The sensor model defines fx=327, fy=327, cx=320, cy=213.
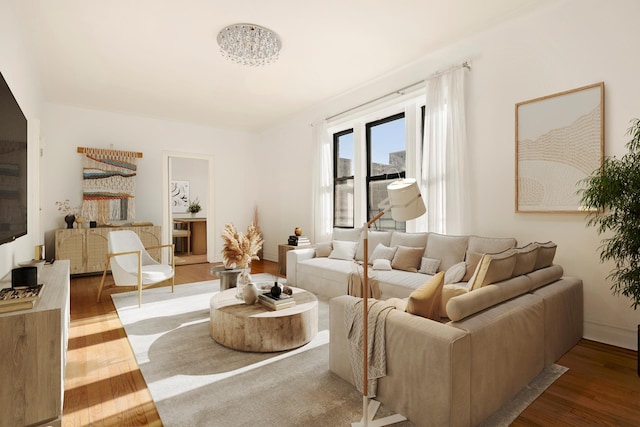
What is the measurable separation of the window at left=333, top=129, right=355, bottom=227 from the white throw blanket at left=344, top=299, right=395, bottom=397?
3542 mm

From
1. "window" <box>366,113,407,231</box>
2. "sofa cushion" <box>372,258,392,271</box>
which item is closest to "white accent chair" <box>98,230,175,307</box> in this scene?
"sofa cushion" <box>372,258,392,271</box>

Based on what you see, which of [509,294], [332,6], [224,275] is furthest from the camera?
[224,275]

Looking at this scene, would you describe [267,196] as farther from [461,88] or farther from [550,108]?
[550,108]

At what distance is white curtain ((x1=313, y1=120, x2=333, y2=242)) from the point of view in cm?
580

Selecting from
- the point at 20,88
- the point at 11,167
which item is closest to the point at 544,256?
the point at 11,167

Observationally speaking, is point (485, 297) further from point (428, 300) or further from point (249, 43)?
point (249, 43)

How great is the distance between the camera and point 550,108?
3139 mm

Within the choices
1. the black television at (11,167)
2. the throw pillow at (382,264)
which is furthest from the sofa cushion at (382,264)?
the black television at (11,167)

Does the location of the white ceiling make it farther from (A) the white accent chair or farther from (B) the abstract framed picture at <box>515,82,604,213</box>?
(A) the white accent chair

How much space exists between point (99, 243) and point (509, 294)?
20.5 feet

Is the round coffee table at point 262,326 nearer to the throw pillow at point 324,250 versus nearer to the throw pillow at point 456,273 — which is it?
the throw pillow at point 456,273

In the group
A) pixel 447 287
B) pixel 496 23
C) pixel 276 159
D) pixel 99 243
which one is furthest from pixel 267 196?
pixel 447 287

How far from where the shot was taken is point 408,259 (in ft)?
12.6

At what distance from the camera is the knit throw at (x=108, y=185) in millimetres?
5996
